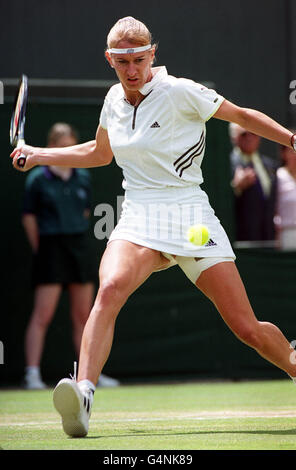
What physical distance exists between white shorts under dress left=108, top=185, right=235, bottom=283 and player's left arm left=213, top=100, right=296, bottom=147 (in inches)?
17.4

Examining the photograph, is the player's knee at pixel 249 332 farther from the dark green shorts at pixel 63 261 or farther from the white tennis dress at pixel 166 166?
the dark green shorts at pixel 63 261

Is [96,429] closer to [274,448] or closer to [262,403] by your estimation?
[274,448]

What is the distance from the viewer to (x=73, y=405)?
466 centimetres

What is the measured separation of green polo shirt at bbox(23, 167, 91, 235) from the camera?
9125 millimetres

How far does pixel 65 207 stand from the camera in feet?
29.9

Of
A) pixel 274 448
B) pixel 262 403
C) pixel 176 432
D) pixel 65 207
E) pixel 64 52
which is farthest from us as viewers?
pixel 64 52

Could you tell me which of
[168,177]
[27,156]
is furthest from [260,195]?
[168,177]

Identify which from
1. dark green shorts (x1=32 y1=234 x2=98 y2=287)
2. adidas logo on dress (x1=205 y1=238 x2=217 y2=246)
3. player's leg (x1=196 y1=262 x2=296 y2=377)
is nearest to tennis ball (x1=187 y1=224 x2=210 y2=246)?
adidas logo on dress (x1=205 y1=238 x2=217 y2=246)

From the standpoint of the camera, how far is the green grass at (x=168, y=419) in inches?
182

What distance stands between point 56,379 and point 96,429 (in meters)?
3.93

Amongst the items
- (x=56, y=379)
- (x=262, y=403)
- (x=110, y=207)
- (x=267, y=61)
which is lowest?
(x=56, y=379)

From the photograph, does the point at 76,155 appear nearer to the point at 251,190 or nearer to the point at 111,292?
the point at 111,292

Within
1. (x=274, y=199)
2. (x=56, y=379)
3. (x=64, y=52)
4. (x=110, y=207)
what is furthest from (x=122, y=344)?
(x=64, y=52)

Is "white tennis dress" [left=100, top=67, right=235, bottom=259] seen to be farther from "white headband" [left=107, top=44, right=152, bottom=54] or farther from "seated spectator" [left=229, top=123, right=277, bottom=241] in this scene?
"seated spectator" [left=229, top=123, right=277, bottom=241]
